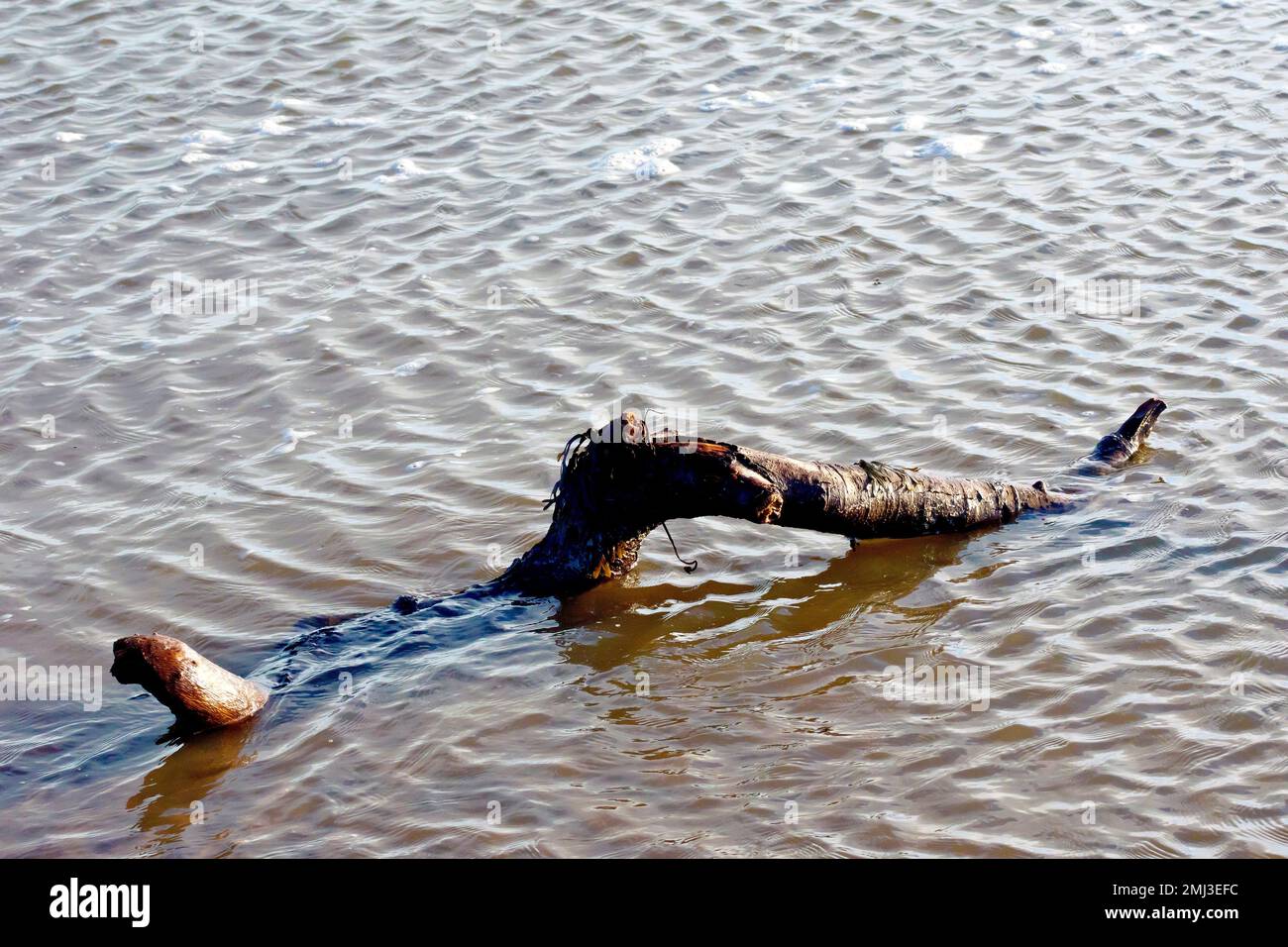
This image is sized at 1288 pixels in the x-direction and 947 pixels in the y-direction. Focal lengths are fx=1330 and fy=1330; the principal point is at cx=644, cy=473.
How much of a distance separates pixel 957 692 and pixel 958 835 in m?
0.87

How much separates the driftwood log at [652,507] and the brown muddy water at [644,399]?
0.15 metres

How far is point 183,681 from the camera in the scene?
16.1ft

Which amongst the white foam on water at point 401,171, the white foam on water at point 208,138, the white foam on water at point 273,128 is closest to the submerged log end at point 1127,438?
the white foam on water at point 401,171

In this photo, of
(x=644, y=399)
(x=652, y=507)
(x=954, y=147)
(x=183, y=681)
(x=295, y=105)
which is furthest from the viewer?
(x=295, y=105)

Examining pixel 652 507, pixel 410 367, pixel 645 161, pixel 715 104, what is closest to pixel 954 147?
pixel 715 104

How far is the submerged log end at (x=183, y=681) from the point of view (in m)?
4.81

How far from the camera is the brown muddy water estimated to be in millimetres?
4691

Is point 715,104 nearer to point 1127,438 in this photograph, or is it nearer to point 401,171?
point 401,171

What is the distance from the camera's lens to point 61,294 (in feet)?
28.3

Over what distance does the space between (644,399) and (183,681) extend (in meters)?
3.11

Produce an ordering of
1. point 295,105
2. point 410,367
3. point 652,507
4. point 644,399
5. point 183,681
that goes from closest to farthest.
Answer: point 183,681 → point 652,507 → point 644,399 → point 410,367 → point 295,105

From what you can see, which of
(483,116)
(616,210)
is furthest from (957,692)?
(483,116)
